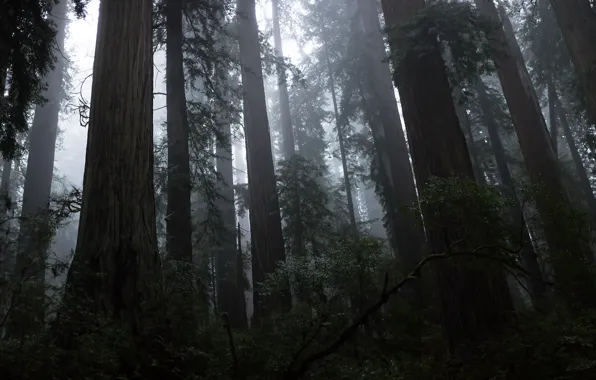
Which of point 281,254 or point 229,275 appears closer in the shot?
point 281,254

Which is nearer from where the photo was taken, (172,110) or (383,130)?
(172,110)

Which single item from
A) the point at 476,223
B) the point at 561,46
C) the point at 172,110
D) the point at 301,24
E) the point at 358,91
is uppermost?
the point at 301,24

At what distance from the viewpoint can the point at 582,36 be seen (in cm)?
915

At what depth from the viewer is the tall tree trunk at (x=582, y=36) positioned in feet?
29.2

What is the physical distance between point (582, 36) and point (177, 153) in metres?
8.74

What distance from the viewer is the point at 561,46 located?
14.9 meters

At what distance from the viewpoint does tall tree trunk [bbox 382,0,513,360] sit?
4.85 metres

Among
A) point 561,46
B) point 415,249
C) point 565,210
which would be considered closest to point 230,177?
point 415,249

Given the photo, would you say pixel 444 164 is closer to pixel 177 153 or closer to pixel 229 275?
pixel 177 153

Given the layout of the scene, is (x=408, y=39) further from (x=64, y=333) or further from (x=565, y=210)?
(x=64, y=333)

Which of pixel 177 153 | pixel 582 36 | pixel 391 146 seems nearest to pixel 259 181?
pixel 177 153

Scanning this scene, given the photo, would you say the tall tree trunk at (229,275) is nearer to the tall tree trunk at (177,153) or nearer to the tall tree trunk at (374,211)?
the tall tree trunk at (177,153)

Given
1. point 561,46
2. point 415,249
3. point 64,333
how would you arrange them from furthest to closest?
point 561,46, point 415,249, point 64,333

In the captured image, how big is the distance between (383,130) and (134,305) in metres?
13.4
